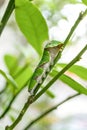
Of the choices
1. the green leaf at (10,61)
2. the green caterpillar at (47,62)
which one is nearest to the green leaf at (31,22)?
the green caterpillar at (47,62)

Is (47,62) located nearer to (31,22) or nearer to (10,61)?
(31,22)

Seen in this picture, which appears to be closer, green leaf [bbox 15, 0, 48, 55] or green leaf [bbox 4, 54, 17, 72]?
green leaf [bbox 15, 0, 48, 55]

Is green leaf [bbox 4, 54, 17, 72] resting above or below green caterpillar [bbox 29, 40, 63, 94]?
below

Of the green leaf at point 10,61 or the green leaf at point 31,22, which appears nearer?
the green leaf at point 31,22

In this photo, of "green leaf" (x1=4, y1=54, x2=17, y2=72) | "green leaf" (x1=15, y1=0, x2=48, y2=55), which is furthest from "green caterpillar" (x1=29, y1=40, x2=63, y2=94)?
"green leaf" (x1=4, y1=54, x2=17, y2=72)

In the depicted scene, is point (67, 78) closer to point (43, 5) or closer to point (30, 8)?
point (30, 8)

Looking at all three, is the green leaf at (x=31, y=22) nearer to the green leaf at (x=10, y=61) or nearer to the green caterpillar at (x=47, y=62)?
the green caterpillar at (x=47, y=62)

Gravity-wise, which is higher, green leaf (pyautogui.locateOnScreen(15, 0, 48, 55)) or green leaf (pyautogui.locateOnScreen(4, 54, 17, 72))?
green leaf (pyautogui.locateOnScreen(15, 0, 48, 55))

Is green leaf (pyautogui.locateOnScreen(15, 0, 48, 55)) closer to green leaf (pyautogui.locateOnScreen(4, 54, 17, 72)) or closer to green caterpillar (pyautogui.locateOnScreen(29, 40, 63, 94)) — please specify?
green caterpillar (pyautogui.locateOnScreen(29, 40, 63, 94))

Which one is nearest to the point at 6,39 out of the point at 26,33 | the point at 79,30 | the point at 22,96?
the point at 22,96
